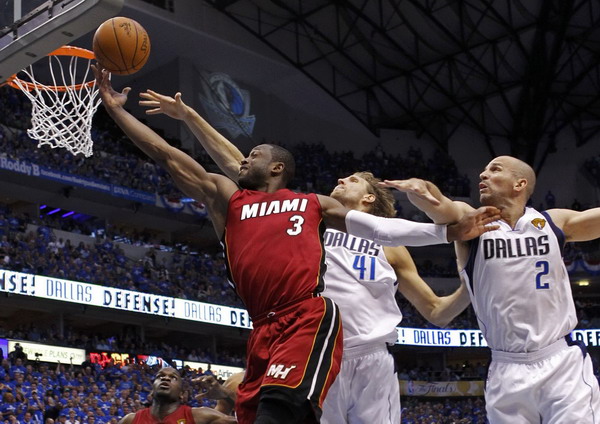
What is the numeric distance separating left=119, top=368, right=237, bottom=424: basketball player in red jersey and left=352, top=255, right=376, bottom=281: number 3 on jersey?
174cm

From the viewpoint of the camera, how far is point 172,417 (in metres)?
6.50

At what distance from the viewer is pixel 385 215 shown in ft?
19.1

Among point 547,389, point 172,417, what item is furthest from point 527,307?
point 172,417

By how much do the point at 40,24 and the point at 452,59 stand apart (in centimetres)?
2585

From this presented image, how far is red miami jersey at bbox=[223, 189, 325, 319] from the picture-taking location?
13.8ft

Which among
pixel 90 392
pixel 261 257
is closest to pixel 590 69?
pixel 90 392

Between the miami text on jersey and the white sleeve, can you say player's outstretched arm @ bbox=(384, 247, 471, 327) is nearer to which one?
the white sleeve

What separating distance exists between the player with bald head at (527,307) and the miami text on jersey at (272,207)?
46cm

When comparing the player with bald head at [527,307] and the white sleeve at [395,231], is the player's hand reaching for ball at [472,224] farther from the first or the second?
the player with bald head at [527,307]

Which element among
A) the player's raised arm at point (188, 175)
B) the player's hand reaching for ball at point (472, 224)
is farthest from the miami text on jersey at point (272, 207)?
the player's hand reaching for ball at point (472, 224)

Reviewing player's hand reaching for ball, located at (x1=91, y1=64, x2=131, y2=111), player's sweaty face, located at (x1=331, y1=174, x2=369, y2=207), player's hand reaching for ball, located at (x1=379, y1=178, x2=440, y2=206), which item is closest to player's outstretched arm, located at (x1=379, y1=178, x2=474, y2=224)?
player's hand reaching for ball, located at (x1=379, y1=178, x2=440, y2=206)

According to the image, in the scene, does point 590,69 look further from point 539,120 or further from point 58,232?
point 58,232

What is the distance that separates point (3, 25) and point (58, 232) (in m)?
19.0

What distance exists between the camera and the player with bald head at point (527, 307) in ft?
15.2
